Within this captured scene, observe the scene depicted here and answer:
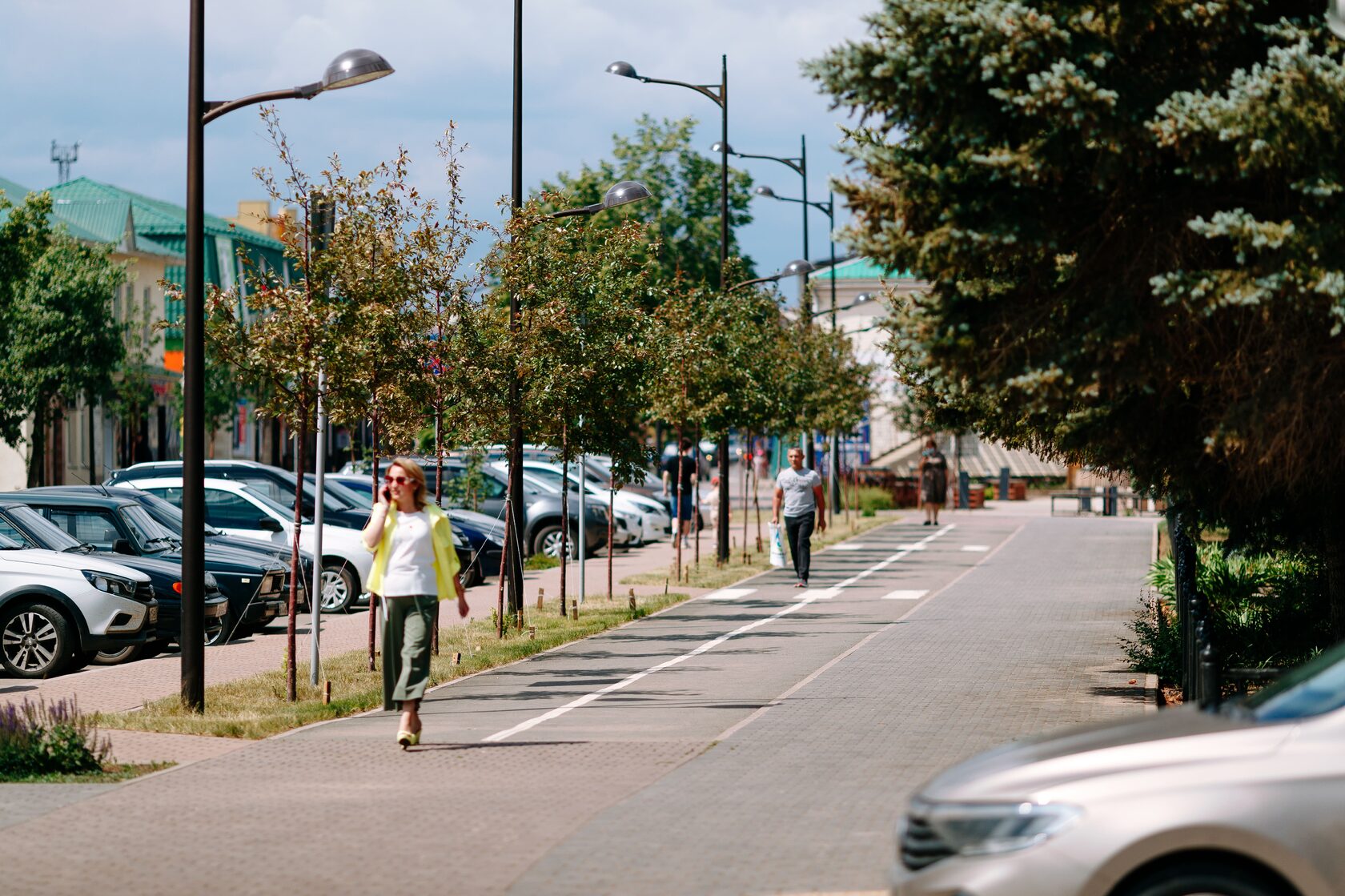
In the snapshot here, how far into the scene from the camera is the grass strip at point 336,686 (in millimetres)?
12016

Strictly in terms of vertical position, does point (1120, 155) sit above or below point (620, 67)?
below

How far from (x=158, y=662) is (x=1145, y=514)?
3694 cm

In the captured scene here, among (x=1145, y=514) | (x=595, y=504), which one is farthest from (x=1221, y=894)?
(x=1145, y=514)

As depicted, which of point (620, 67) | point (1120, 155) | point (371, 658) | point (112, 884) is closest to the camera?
point (112, 884)

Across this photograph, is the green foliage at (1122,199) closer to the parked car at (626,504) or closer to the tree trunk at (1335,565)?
the tree trunk at (1335,565)

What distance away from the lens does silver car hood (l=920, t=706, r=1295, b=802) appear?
5.10 m

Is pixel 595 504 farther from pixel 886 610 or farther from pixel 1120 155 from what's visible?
pixel 1120 155

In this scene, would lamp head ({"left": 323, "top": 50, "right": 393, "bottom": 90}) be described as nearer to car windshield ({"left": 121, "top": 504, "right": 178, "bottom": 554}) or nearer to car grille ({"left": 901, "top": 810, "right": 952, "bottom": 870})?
car windshield ({"left": 121, "top": 504, "right": 178, "bottom": 554})

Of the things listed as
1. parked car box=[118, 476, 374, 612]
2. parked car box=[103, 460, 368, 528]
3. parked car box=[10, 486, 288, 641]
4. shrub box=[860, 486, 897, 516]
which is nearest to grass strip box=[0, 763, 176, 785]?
parked car box=[10, 486, 288, 641]

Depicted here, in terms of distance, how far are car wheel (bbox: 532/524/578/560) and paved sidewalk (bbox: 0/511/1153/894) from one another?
1172 cm

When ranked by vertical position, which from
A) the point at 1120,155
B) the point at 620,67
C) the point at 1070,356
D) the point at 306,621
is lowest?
the point at 306,621

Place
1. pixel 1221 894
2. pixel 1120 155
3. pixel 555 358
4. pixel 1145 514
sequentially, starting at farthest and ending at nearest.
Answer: pixel 1145 514
pixel 555 358
pixel 1120 155
pixel 1221 894

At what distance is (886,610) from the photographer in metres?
21.2

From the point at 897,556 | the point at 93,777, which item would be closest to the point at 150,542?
the point at 93,777
